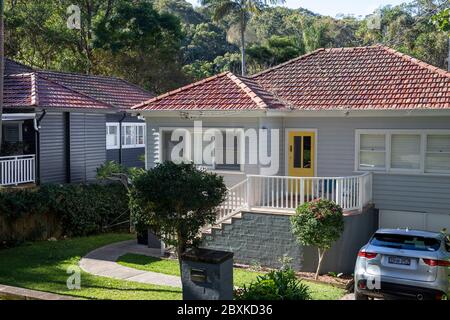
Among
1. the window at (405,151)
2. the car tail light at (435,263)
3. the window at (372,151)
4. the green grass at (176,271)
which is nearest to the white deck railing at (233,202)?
the green grass at (176,271)

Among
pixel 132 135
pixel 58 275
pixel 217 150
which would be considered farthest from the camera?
pixel 132 135

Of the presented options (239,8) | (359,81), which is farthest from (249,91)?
(239,8)

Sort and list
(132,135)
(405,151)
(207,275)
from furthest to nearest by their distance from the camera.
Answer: (132,135), (405,151), (207,275)

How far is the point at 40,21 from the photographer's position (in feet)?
117

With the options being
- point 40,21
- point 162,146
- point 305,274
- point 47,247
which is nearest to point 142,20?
point 40,21

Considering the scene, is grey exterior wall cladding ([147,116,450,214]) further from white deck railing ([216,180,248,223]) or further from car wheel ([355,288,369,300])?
car wheel ([355,288,369,300])

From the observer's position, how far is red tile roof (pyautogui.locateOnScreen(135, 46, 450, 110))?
50.2ft

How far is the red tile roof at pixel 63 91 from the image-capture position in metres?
19.4

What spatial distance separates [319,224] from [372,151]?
437 cm

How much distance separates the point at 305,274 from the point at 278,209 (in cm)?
188

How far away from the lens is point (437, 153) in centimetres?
1505

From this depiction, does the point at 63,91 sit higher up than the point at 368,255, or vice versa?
the point at 63,91

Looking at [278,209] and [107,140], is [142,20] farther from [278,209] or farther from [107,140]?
[278,209]

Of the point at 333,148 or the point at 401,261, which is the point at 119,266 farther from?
the point at 333,148
